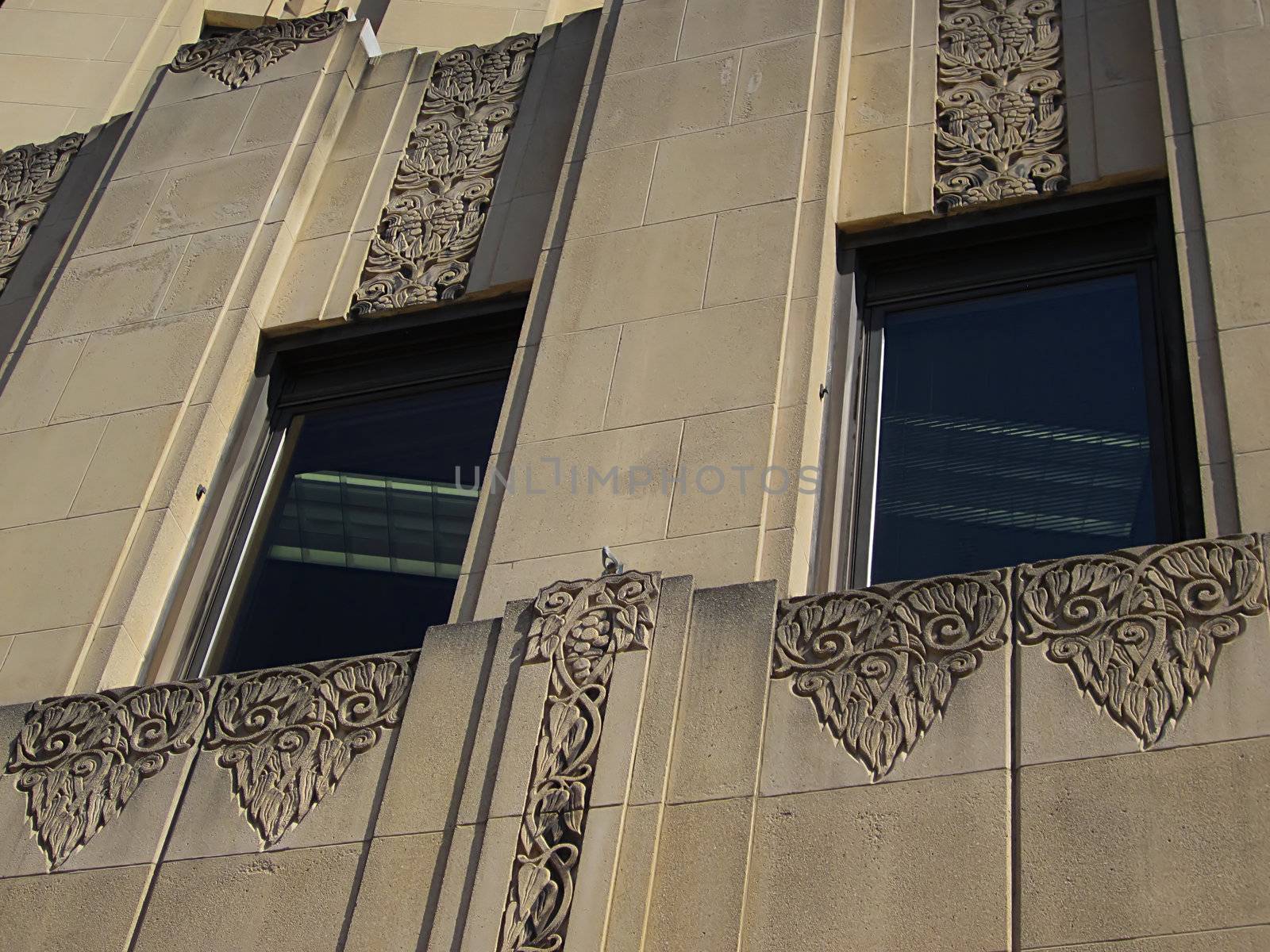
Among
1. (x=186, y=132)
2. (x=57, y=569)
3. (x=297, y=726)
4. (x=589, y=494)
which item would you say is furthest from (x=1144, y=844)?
(x=186, y=132)

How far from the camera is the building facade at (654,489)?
6.43 meters

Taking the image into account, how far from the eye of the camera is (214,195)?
1116cm

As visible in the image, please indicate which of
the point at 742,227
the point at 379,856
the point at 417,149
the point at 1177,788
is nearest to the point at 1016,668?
the point at 1177,788

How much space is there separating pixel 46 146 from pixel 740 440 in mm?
7312

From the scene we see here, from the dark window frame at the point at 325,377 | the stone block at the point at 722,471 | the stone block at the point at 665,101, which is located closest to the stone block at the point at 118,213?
the dark window frame at the point at 325,377

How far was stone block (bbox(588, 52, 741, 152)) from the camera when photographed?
398 inches

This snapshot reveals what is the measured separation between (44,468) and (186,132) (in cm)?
301

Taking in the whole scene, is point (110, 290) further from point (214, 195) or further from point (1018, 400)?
point (1018, 400)

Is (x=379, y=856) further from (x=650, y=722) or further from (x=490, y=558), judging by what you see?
(x=490, y=558)

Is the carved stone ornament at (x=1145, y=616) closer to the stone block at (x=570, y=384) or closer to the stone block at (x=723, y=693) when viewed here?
the stone block at (x=723, y=693)

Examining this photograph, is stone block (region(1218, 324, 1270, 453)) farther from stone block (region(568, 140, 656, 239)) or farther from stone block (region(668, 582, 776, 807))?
stone block (region(568, 140, 656, 239))

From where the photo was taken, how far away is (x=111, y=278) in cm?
1086

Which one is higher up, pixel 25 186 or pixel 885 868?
pixel 25 186

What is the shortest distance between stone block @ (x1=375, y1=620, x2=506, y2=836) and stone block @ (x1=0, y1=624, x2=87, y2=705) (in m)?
2.05
